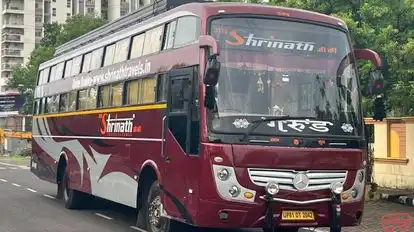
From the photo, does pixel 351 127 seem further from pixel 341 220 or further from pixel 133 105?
pixel 133 105

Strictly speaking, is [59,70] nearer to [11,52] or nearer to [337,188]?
[337,188]

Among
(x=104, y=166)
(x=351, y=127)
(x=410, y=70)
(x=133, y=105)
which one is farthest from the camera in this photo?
(x=410, y=70)

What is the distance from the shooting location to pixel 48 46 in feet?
210

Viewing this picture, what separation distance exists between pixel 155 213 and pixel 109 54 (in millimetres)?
4257

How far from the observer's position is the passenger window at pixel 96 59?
13.1 m

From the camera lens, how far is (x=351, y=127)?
8289 millimetres

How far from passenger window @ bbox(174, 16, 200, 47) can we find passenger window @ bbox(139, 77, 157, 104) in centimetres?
89

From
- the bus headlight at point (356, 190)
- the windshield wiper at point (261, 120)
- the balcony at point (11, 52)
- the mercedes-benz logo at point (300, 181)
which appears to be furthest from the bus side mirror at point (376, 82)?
the balcony at point (11, 52)

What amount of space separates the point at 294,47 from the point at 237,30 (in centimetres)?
80

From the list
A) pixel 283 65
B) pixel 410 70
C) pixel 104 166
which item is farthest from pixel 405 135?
pixel 283 65

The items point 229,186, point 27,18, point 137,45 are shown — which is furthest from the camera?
point 27,18

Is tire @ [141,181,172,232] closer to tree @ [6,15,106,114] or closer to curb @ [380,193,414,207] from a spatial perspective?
curb @ [380,193,414,207]

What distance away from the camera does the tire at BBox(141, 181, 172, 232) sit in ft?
30.3

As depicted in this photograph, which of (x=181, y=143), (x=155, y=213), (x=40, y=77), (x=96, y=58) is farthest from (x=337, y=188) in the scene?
(x=40, y=77)
